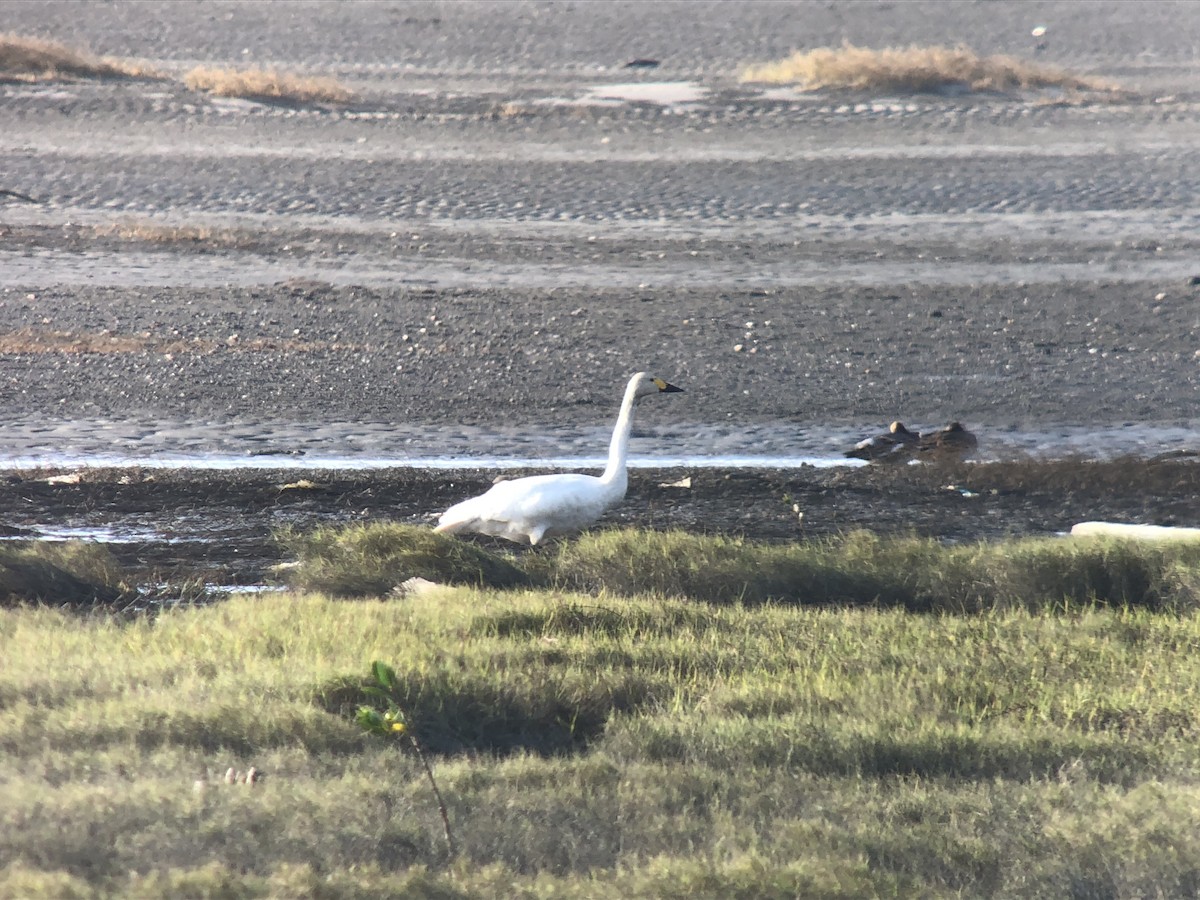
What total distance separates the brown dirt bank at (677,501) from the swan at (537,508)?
462 millimetres

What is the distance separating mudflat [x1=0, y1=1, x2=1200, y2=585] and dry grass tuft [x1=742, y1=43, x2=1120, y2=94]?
0.35m

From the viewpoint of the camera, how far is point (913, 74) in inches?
765

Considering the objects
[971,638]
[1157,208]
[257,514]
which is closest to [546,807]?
[971,638]

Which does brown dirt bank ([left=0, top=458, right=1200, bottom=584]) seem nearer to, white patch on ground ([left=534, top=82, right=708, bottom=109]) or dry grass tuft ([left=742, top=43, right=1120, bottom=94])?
white patch on ground ([left=534, top=82, right=708, bottom=109])

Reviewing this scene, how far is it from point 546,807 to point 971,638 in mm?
2051

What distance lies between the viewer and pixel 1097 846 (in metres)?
4.01

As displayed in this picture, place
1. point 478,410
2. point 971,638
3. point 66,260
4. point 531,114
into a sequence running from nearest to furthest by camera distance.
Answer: point 971,638 → point 478,410 → point 66,260 → point 531,114

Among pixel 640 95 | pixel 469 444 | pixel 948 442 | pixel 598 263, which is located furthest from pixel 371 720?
pixel 640 95

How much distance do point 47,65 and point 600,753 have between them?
16798 mm

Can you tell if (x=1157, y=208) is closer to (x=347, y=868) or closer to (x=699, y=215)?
(x=699, y=215)

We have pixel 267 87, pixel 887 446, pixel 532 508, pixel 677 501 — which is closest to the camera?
pixel 532 508

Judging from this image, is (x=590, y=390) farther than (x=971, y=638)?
Yes

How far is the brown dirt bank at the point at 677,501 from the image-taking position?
7324 millimetres

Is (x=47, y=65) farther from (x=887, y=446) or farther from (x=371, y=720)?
(x=371, y=720)
